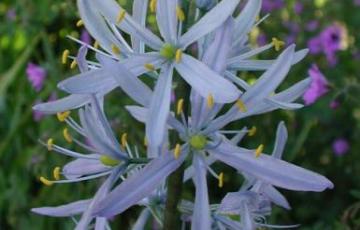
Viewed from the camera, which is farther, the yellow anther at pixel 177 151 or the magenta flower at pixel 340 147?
the magenta flower at pixel 340 147

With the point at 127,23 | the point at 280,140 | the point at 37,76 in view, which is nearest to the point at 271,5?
the point at 37,76

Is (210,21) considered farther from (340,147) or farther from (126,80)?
(340,147)

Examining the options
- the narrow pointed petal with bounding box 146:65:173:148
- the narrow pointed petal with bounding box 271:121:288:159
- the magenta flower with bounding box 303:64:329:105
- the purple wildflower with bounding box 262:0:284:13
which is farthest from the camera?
the purple wildflower with bounding box 262:0:284:13

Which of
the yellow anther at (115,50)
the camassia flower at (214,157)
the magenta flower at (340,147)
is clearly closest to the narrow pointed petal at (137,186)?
the camassia flower at (214,157)

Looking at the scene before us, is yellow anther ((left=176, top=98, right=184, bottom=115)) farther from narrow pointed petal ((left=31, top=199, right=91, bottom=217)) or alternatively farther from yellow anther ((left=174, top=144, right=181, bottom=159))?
narrow pointed petal ((left=31, top=199, right=91, bottom=217))

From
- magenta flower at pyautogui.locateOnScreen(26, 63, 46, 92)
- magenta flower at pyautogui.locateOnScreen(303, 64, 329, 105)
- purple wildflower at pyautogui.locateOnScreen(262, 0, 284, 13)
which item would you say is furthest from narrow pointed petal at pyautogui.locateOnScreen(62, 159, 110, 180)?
purple wildflower at pyautogui.locateOnScreen(262, 0, 284, 13)

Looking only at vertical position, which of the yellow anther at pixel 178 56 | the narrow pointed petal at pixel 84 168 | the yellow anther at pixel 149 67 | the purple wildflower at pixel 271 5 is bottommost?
the narrow pointed petal at pixel 84 168

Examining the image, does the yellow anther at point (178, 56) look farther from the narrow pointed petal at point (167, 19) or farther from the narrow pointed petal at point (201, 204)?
the narrow pointed petal at point (201, 204)
